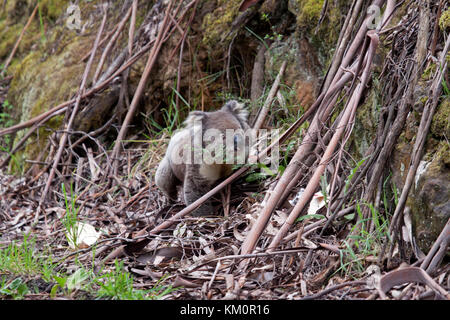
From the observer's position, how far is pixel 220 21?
6082 millimetres

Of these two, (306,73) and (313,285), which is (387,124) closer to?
(313,285)

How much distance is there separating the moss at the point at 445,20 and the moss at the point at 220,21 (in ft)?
9.30

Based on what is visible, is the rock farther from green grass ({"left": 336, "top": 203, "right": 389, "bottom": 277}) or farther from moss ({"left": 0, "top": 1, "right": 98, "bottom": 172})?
moss ({"left": 0, "top": 1, "right": 98, "bottom": 172})

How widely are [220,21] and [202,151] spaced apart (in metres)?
2.09

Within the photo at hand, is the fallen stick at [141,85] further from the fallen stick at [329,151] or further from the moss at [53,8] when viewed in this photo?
the fallen stick at [329,151]

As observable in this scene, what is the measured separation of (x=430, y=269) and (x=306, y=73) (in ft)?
9.61

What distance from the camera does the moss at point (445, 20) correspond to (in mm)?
3472

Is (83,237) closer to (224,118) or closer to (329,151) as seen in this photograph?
(224,118)

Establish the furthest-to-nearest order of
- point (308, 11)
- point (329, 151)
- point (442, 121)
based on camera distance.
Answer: point (308, 11), point (329, 151), point (442, 121)

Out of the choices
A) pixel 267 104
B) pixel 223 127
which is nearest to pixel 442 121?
pixel 223 127

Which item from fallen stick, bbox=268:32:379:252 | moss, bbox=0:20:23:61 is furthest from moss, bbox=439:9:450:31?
moss, bbox=0:20:23:61

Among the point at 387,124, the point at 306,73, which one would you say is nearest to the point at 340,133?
the point at 387,124

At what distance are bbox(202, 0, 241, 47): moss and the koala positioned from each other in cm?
137

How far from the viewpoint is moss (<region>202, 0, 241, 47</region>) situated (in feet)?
19.6
